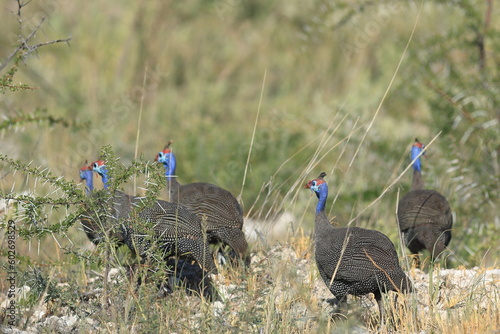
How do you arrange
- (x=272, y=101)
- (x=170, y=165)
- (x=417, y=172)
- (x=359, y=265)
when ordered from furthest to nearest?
(x=272, y=101) < (x=417, y=172) < (x=170, y=165) < (x=359, y=265)

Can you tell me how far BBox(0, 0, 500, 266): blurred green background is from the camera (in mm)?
7059

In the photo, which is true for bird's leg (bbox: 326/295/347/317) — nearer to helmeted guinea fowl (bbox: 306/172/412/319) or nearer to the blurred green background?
helmeted guinea fowl (bbox: 306/172/412/319)

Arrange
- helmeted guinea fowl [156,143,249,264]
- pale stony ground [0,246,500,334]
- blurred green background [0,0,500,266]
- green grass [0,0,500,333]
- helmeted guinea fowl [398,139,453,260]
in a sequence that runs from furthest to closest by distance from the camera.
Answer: blurred green background [0,0,500,266] → green grass [0,0,500,333] → helmeted guinea fowl [398,139,453,260] → helmeted guinea fowl [156,143,249,264] → pale stony ground [0,246,500,334]

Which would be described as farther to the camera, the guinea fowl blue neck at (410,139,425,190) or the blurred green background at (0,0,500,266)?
the blurred green background at (0,0,500,266)

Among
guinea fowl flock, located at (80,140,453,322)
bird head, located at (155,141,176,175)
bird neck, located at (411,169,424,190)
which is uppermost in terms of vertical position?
bird head, located at (155,141,176,175)

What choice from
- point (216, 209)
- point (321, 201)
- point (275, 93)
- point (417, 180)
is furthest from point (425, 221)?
point (275, 93)

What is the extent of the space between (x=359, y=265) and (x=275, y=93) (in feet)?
25.8

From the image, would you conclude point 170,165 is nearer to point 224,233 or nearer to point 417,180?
point 224,233

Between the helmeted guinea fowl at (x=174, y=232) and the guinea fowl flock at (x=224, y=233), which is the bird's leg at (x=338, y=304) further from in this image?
the helmeted guinea fowl at (x=174, y=232)

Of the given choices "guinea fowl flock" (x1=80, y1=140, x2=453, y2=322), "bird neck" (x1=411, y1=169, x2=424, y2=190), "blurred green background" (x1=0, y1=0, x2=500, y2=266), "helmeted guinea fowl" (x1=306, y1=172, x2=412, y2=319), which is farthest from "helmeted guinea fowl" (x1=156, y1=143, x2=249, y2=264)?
"bird neck" (x1=411, y1=169, x2=424, y2=190)

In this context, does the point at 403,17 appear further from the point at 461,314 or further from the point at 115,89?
the point at 461,314

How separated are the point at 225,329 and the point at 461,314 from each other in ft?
4.05

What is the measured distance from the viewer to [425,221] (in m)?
5.68

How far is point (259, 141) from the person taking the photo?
9398 millimetres
